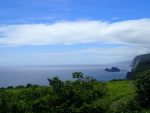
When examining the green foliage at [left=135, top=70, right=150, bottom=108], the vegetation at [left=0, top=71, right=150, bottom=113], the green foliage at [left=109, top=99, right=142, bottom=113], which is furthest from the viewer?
the vegetation at [left=0, top=71, right=150, bottom=113]

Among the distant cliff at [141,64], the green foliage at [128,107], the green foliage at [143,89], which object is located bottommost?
the green foliage at [128,107]

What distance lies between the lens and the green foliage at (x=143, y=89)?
31.8 m

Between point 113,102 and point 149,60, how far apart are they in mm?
26838

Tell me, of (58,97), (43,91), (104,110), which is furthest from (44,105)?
(104,110)

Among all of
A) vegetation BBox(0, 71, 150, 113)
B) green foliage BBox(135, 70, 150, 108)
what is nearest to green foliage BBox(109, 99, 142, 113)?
vegetation BBox(0, 71, 150, 113)

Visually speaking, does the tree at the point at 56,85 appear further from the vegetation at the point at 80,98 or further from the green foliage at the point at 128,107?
the green foliage at the point at 128,107

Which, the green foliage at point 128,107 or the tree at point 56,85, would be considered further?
the tree at point 56,85

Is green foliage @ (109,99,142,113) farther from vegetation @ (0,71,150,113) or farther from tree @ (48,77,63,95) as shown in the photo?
tree @ (48,77,63,95)

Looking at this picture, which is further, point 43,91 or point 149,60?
point 149,60

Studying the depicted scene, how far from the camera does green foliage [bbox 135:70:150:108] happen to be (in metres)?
31.8

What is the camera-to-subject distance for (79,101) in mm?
37125

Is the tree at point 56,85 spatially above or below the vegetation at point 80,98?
above

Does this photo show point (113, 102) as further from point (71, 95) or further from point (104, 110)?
point (71, 95)

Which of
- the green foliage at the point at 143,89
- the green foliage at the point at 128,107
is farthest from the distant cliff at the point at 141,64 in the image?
the green foliage at the point at 128,107
